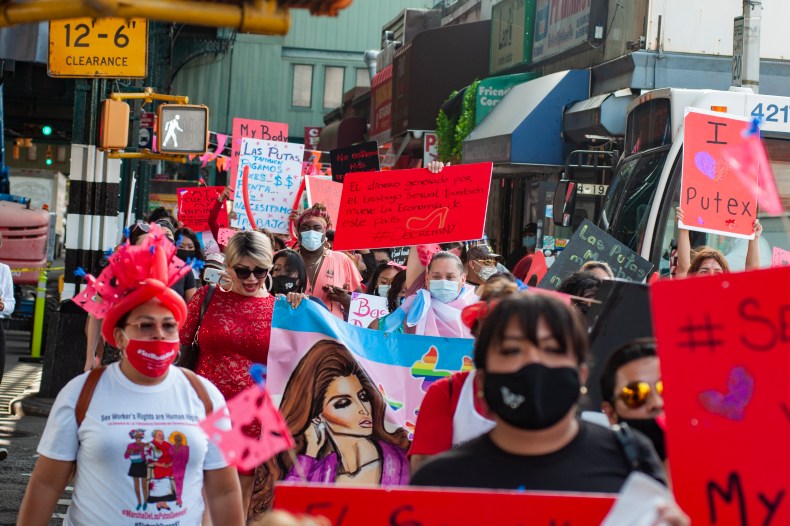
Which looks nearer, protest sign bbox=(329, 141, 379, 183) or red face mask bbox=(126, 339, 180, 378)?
red face mask bbox=(126, 339, 180, 378)

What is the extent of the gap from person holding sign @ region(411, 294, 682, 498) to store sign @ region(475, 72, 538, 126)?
21037 mm

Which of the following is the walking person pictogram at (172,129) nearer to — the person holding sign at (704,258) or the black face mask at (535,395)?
the person holding sign at (704,258)

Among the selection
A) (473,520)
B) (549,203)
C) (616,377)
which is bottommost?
(473,520)

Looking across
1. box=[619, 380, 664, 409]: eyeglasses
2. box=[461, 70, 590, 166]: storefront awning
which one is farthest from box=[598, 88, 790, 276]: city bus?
box=[461, 70, 590, 166]: storefront awning

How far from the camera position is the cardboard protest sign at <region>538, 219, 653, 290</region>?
7992 mm

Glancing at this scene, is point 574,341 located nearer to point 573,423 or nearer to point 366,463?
point 573,423

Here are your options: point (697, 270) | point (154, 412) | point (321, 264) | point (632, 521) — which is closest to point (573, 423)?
point (632, 521)

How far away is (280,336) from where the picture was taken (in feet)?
21.0

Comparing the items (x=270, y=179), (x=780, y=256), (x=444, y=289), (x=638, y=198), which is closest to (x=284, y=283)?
(x=444, y=289)

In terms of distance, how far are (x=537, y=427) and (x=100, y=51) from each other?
8.85m

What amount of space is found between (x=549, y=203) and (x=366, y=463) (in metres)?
12.2

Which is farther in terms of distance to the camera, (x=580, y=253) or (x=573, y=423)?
(x=580, y=253)

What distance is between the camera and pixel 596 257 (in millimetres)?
8055

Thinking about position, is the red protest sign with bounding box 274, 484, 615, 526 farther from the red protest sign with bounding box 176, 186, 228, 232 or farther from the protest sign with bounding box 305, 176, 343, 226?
the red protest sign with bounding box 176, 186, 228, 232
